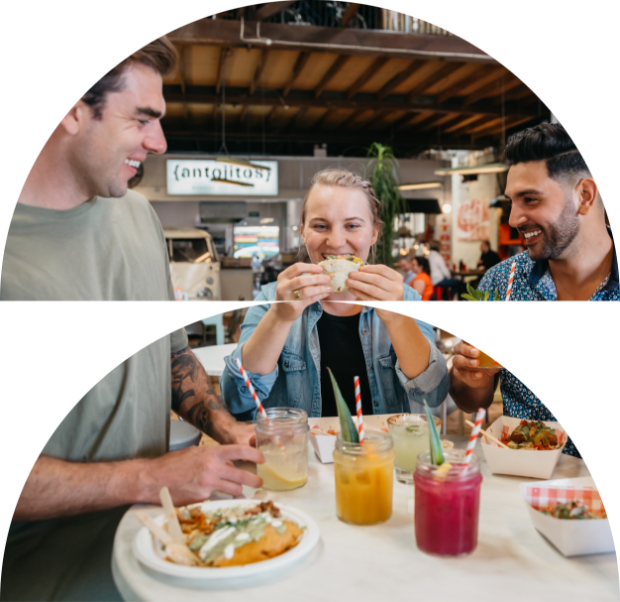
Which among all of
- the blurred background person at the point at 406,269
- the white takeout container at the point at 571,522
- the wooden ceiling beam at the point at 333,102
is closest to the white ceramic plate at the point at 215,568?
the white takeout container at the point at 571,522

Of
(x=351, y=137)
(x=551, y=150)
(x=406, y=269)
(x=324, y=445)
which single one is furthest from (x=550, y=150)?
(x=351, y=137)

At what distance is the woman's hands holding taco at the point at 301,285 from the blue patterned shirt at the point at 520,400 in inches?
26.1

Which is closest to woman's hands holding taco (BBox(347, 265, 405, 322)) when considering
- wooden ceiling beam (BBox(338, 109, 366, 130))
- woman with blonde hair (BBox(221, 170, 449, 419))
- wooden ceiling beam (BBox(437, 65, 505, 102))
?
woman with blonde hair (BBox(221, 170, 449, 419))

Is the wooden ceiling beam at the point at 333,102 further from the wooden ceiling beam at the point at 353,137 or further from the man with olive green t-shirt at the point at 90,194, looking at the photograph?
the man with olive green t-shirt at the point at 90,194

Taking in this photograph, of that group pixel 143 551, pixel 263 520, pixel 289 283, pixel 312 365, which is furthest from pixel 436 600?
pixel 312 365

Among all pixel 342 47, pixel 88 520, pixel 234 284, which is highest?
pixel 342 47

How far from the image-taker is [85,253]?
0.93 m

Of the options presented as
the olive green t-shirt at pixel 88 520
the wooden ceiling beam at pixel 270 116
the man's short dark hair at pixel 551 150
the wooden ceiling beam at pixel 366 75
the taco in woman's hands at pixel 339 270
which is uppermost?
the wooden ceiling beam at pixel 366 75

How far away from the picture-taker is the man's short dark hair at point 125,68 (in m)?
0.82

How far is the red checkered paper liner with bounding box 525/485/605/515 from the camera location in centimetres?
87

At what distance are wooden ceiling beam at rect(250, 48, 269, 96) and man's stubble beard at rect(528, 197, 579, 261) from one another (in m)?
3.67

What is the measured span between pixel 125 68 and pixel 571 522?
1028 mm

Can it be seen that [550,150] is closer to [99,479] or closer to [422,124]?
[99,479]

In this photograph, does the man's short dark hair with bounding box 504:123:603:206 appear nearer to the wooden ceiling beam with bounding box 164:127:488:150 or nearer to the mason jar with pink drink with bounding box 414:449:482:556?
the mason jar with pink drink with bounding box 414:449:482:556
